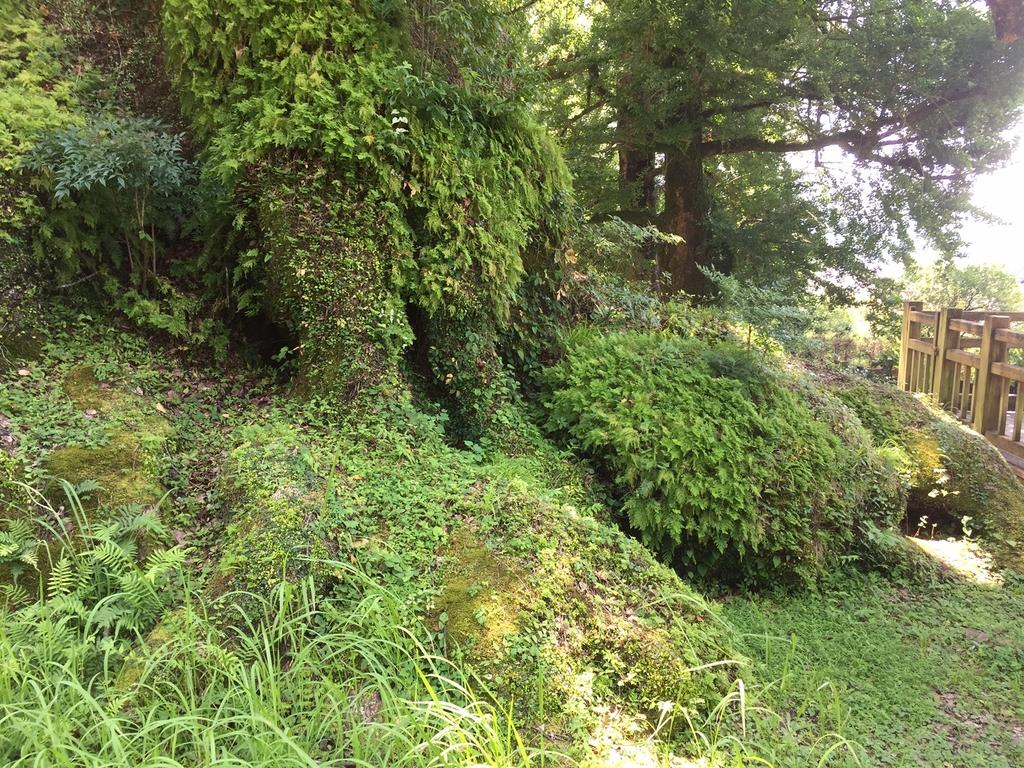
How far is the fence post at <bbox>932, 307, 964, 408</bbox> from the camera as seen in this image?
894cm

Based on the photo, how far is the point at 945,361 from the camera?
8.98 meters

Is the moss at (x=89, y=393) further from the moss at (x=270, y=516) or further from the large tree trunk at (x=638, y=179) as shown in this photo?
the large tree trunk at (x=638, y=179)

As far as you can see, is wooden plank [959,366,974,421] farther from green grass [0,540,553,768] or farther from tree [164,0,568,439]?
green grass [0,540,553,768]

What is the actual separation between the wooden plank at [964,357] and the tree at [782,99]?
2671mm

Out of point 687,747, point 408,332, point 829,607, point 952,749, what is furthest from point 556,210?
point 952,749

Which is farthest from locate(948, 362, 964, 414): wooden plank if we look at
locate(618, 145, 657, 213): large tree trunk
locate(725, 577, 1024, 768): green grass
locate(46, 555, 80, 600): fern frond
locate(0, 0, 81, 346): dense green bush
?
locate(0, 0, 81, 346): dense green bush

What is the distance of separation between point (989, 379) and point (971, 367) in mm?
696

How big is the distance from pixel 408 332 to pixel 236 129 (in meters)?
1.66

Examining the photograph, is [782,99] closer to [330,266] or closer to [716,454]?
[716,454]

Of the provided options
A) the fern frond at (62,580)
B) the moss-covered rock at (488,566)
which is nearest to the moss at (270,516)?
the moss-covered rock at (488,566)

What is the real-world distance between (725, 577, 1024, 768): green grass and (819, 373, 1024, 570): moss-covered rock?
1145 mm

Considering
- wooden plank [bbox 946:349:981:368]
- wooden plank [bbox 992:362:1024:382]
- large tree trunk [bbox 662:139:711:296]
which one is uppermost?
large tree trunk [bbox 662:139:711:296]

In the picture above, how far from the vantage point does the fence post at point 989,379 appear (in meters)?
7.68

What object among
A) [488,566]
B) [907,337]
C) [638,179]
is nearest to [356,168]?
[488,566]
